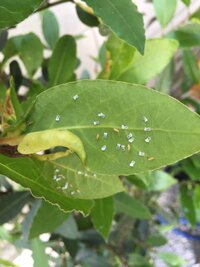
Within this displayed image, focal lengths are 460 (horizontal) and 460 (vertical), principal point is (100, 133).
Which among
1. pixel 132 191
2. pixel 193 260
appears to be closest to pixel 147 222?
pixel 132 191

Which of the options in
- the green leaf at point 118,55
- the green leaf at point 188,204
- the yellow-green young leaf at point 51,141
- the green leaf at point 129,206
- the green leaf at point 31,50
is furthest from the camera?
the green leaf at point 188,204

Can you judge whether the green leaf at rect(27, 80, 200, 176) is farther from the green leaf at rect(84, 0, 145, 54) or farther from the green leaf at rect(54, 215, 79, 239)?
the green leaf at rect(54, 215, 79, 239)

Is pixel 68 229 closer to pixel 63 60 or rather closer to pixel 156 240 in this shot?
pixel 63 60

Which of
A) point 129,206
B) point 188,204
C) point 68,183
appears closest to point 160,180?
point 129,206

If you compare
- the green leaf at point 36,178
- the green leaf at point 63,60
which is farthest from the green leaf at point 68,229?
the green leaf at point 36,178

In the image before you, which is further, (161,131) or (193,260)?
(193,260)

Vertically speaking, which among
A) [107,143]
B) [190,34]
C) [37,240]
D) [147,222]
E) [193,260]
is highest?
[107,143]

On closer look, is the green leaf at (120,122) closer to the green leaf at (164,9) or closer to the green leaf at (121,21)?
the green leaf at (121,21)

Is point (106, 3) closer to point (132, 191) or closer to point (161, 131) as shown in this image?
point (161, 131)

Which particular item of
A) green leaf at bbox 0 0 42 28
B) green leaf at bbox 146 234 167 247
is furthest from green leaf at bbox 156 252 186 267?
green leaf at bbox 0 0 42 28
